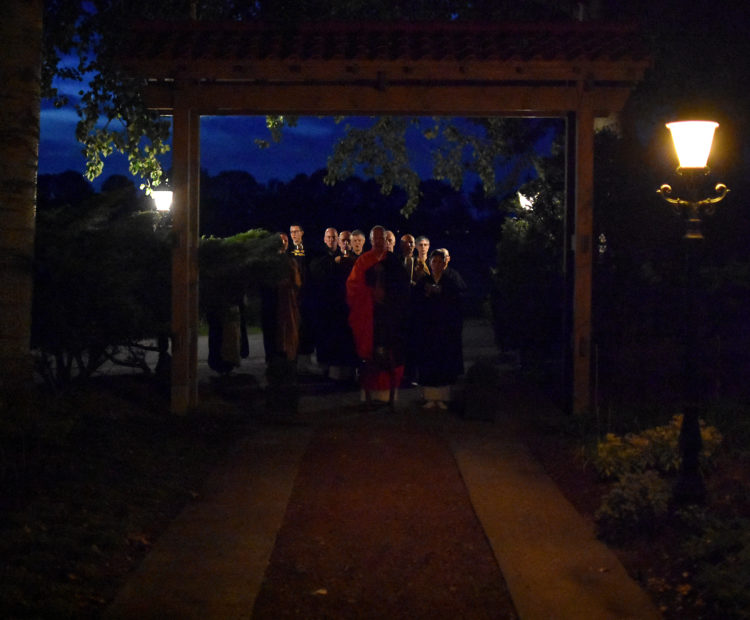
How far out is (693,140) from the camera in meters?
6.79

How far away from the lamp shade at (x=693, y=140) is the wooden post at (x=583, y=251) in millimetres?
3561

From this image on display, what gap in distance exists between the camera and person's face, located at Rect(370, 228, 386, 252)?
10812mm

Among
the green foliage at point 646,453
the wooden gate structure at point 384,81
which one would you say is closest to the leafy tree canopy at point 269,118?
the wooden gate structure at point 384,81

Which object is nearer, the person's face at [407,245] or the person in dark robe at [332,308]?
the person's face at [407,245]

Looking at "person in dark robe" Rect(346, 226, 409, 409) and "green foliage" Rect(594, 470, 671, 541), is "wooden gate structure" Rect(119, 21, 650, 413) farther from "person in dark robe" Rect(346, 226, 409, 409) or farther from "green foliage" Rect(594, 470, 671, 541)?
"green foliage" Rect(594, 470, 671, 541)

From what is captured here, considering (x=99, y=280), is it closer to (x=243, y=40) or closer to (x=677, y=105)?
(x=243, y=40)

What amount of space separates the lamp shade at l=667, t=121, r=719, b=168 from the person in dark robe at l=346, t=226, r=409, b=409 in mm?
4513

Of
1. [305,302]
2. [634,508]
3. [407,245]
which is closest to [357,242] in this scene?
[407,245]

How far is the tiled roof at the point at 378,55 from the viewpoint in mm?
10070

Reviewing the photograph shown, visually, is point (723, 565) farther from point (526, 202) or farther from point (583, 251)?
point (526, 202)

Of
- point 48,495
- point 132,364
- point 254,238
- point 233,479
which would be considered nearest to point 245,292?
point 254,238

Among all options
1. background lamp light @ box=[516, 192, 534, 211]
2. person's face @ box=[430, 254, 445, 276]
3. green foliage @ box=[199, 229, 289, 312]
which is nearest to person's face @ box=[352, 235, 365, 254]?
green foliage @ box=[199, 229, 289, 312]

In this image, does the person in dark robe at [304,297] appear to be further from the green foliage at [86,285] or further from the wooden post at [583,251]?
the wooden post at [583,251]

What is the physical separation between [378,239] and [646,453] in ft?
13.5
